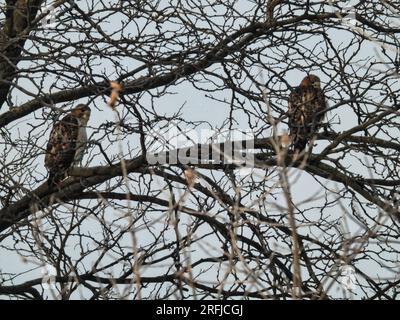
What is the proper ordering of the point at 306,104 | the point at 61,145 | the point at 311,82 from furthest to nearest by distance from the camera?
the point at 311,82 → the point at 306,104 → the point at 61,145

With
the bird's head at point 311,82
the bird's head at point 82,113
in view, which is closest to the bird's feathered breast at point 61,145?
the bird's head at point 82,113

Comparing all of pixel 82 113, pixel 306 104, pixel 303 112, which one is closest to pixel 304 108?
pixel 306 104

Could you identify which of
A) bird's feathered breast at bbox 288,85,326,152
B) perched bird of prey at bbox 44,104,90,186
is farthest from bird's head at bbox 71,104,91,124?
bird's feathered breast at bbox 288,85,326,152

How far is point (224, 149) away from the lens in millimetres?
7809

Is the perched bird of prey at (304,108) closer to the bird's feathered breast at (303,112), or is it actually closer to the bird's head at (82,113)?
the bird's feathered breast at (303,112)

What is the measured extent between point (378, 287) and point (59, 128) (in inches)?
146

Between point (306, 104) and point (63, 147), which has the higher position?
point (306, 104)

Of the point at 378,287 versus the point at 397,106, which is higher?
the point at 397,106

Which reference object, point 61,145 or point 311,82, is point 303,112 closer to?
point 311,82
